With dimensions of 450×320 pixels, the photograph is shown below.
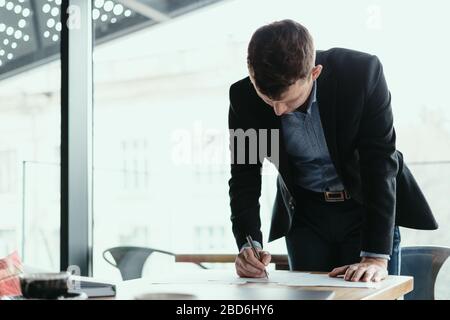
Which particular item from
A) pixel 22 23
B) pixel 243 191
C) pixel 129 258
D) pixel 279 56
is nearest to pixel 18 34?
pixel 22 23

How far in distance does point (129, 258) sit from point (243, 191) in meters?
1.30

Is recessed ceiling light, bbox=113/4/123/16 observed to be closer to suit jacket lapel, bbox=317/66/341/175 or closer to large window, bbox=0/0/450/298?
large window, bbox=0/0/450/298

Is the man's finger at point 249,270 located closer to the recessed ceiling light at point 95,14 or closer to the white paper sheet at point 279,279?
the white paper sheet at point 279,279

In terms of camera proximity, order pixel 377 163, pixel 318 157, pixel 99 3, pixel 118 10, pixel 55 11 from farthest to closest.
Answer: pixel 118 10 → pixel 99 3 → pixel 55 11 → pixel 318 157 → pixel 377 163

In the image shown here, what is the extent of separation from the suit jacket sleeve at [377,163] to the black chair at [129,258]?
4.77 ft

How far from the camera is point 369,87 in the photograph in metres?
1.44

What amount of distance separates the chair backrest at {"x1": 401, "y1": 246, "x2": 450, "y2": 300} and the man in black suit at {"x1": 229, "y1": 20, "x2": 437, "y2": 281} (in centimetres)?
52

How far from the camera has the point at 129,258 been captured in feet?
8.89

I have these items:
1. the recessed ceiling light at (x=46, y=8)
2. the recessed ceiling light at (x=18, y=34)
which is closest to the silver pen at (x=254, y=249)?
the recessed ceiling light at (x=46, y=8)

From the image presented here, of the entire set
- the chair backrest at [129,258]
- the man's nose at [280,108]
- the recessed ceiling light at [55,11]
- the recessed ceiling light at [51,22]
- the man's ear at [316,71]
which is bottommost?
the chair backrest at [129,258]

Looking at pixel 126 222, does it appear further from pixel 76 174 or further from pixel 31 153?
pixel 76 174

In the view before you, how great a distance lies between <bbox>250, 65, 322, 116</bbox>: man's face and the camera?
1.30 m

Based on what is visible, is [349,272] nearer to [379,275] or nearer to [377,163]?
[379,275]

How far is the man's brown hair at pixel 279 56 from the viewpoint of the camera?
125 centimetres
